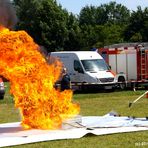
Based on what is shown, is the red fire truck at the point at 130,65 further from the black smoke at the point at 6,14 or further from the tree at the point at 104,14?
the tree at the point at 104,14

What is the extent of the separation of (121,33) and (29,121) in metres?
78.6

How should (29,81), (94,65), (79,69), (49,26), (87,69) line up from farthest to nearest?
1. (49,26)
2. (94,65)
3. (79,69)
4. (87,69)
5. (29,81)

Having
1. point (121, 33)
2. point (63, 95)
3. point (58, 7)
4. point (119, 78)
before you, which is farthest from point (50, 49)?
point (63, 95)

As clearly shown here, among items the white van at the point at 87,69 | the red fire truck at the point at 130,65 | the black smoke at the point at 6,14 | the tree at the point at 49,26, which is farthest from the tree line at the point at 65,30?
the black smoke at the point at 6,14

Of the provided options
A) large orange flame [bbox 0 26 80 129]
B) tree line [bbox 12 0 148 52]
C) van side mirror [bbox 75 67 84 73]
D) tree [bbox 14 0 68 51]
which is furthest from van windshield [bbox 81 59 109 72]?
tree [bbox 14 0 68 51]

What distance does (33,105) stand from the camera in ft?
43.4

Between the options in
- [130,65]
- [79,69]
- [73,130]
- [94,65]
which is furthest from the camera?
[130,65]

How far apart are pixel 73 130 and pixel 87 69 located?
55.9 feet

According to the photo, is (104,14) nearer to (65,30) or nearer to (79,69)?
(65,30)

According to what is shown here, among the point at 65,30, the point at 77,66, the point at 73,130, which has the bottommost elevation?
the point at 73,130

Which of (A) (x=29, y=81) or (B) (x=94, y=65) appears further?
(B) (x=94, y=65)

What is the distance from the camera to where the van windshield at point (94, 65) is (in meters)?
29.7

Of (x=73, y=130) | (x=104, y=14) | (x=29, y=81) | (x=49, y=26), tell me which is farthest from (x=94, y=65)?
(x=104, y=14)

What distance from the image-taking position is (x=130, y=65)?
3284 cm
